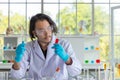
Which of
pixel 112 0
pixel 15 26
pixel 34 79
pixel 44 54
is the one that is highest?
pixel 112 0

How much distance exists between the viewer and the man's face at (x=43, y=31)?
6.31 ft

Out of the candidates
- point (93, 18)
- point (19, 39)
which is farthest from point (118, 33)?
point (19, 39)

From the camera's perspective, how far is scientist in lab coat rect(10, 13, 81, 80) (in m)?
1.94

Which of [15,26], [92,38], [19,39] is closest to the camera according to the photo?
[92,38]

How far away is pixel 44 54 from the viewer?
82.7 inches

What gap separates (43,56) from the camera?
2.08 meters

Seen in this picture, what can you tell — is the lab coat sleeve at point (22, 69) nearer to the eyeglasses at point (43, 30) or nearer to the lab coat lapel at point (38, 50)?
the lab coat lapel at point (38, 50)

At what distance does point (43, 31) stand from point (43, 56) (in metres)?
0.24

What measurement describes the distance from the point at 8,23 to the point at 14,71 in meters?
6.46

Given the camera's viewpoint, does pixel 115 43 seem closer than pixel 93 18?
Yes

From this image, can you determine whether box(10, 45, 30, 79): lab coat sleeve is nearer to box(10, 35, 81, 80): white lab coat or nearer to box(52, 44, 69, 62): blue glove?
box(10, 35, 81, 80): white lab coat

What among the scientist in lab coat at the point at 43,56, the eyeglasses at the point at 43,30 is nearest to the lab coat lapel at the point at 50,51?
the scientist in lab coat at the point at 43,56

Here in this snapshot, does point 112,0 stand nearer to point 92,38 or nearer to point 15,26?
point 15,26

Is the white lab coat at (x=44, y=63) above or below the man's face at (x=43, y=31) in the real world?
below
